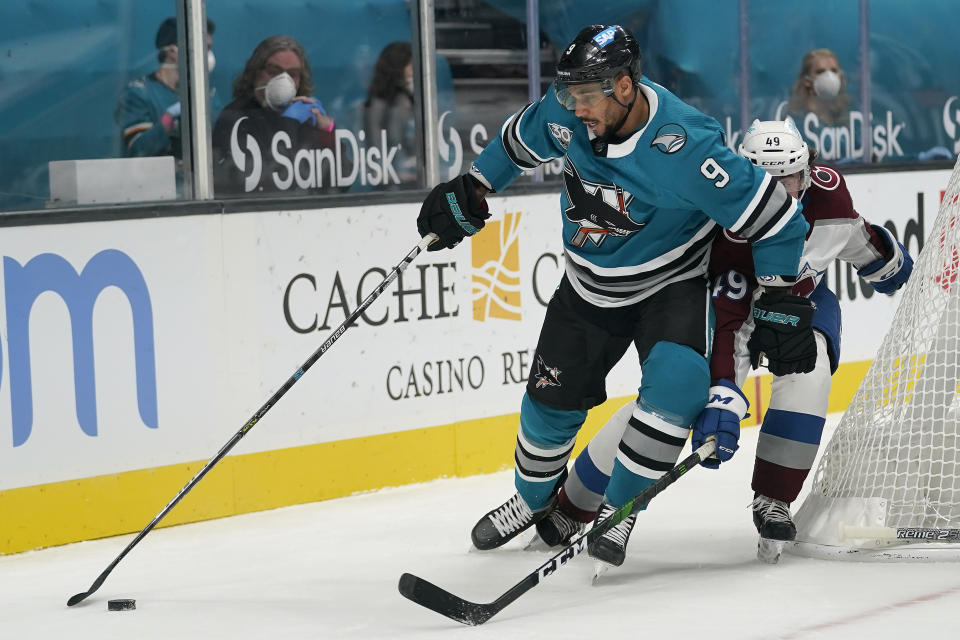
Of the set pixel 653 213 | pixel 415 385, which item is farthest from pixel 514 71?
pixel 653 213

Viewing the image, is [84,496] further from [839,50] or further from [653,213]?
[839,50]

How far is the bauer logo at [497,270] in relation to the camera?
5074 millimetres

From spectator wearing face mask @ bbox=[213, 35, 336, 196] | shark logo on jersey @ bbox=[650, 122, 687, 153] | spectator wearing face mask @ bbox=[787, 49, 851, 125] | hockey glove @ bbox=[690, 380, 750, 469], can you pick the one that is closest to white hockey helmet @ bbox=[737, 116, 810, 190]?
shark logo on jersey @ bbox=[650, 122, 687, 153]

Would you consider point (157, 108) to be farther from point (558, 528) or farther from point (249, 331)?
point (558, 528)

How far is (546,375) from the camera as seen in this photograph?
366 centimetres

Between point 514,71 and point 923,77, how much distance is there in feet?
7.21

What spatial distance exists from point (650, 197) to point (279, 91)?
1.76 meters

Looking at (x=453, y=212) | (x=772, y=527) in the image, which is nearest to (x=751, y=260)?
(x=772, y=527)

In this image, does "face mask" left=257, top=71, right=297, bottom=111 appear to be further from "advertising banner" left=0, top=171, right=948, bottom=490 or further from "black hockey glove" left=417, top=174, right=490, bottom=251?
"black hockey glove" left=417, top=174, right=490, bottom=251

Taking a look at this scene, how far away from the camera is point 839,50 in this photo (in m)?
6.43

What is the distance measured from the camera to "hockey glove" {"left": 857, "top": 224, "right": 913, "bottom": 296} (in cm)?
387

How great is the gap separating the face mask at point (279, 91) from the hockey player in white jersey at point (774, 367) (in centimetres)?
164

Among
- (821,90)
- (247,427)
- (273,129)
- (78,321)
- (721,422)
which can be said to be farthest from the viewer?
(821,90)

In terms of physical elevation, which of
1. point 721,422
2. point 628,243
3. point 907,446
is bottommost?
point 907,446
